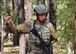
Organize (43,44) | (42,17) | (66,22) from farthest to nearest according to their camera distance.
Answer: (66,22)
(43,44)
(42,17)

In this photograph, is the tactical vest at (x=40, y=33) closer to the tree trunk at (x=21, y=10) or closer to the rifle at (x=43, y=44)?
the rifle at (x=43, y=44)

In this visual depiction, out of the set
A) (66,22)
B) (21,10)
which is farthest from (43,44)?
(21,10)

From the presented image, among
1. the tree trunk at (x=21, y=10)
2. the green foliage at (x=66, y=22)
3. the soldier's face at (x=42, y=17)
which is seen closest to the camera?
the soldier's face at (x=42, y=17)

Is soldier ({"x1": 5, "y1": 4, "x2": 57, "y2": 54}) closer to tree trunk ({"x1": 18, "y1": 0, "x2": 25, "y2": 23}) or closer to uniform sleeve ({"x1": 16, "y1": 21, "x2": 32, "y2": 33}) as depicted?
uniform sleeve ({"x1": 16, "y1": 21, "x2": 32, "y2": 33})

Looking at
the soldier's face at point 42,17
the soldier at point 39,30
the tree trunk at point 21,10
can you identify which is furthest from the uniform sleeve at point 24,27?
the tree trunk at point 21,10

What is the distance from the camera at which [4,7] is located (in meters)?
16.0

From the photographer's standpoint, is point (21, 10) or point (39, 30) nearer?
point (39, 30)

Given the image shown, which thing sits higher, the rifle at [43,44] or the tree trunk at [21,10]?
the tree trunk at [21,10]

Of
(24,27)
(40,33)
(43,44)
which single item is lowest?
(43,44)

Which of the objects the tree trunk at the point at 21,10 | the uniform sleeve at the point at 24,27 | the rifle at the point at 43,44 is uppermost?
the tree trunk at the point at 21,10

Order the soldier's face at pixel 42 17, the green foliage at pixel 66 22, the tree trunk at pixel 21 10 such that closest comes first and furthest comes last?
the soldier's face at pixel 42 17, the green foliage at pixel 66 22, the tree trunk at pixel 21 10

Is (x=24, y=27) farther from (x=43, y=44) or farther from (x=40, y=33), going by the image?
(x=43, y=44)

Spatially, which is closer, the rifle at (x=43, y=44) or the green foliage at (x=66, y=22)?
the rifle at (x=43, y=44)

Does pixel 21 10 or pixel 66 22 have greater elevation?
pixel 21 10
